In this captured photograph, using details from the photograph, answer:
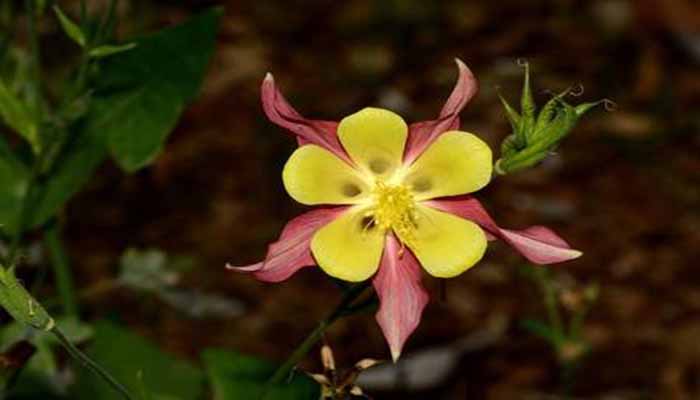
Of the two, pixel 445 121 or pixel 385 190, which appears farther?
pixel 385 190

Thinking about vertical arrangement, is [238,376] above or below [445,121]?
below

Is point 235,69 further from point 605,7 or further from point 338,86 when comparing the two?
point 605,7

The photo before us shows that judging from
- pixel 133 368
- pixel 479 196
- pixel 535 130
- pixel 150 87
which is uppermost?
pixel 535 130

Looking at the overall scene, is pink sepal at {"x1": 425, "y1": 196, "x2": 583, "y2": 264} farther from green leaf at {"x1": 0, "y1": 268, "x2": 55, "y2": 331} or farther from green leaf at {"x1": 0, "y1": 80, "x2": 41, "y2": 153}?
green leaf at {"x1": 0, "y1": 80, "x2": 41, "y2": 153}

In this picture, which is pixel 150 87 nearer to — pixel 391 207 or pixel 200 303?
pixel 200 303

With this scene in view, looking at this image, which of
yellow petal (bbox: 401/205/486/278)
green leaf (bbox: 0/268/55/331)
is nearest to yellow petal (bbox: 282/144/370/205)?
yellow petal (bbox: 401/205/486/278)

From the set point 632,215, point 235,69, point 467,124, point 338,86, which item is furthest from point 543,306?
point 235,69

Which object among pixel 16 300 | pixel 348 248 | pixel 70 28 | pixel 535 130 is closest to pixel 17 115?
pixel 70 28
